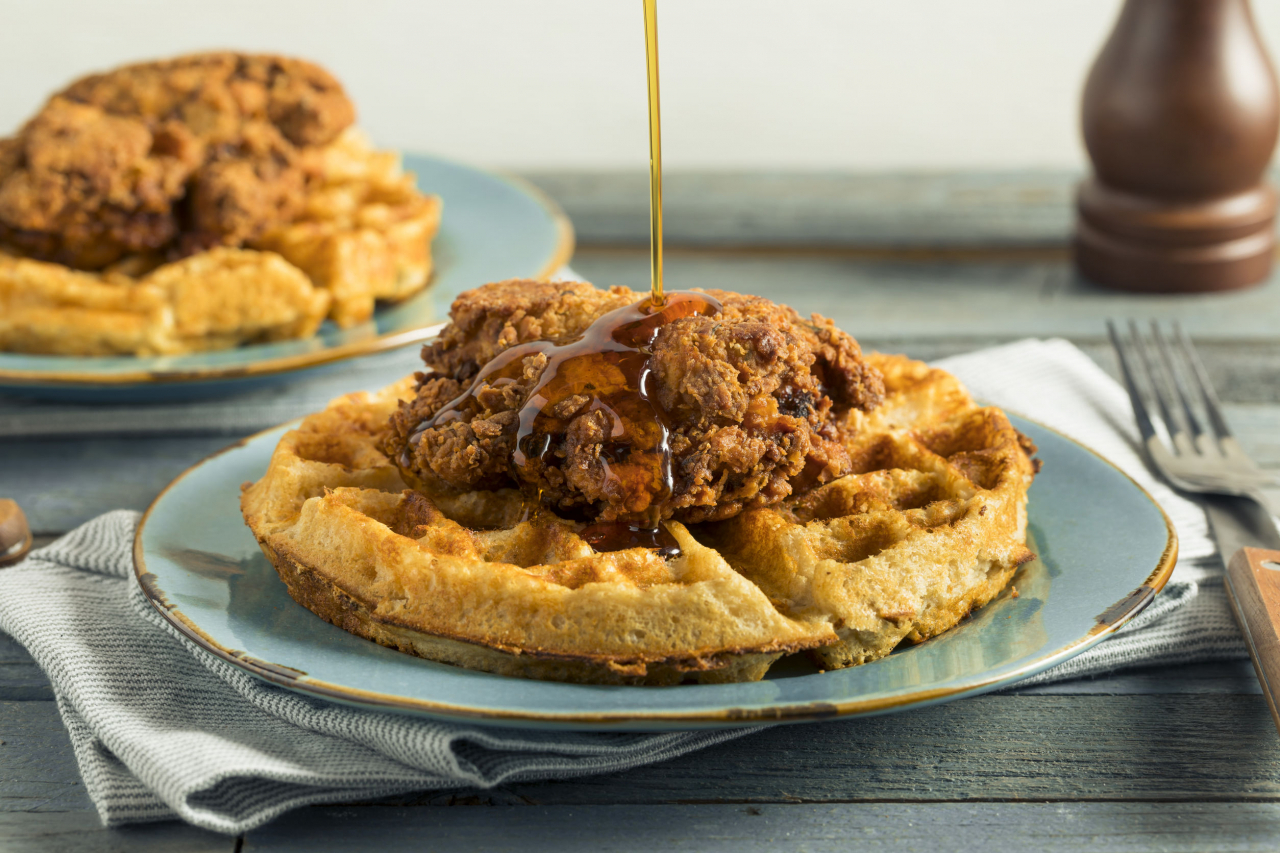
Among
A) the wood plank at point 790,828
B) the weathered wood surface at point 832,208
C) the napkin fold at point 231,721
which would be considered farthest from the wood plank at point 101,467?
the weathered wood surface at point 832,208

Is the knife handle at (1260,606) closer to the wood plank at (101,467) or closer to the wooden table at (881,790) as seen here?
the wooden table at (881,790)

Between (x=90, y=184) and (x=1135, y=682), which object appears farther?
(x=90, y=184)

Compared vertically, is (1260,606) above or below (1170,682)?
above

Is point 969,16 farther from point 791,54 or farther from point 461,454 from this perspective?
point 461,454

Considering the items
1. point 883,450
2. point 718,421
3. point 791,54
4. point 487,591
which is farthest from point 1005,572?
point 791,54

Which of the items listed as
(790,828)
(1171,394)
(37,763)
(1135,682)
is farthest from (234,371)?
(1171,394)

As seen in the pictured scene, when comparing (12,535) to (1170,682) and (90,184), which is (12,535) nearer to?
(90,184)

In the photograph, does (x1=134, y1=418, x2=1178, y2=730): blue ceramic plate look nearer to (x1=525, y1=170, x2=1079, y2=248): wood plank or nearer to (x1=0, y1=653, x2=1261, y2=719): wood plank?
(x1=0, y1=653, x2=1261, y2=719): wood plank
